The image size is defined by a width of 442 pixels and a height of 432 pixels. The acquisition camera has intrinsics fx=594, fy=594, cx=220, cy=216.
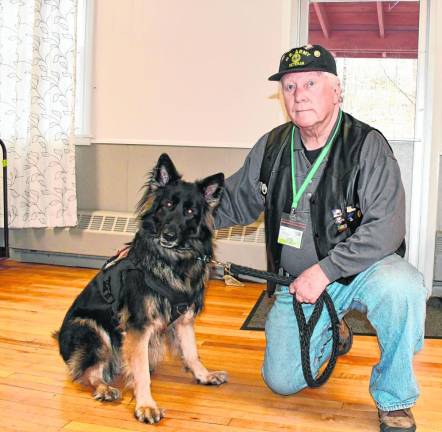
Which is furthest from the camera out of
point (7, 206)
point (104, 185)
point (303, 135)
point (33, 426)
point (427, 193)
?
point (104, 185)

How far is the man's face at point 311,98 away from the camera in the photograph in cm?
211

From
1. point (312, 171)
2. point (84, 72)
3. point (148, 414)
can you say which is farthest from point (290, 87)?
point (84, 72)

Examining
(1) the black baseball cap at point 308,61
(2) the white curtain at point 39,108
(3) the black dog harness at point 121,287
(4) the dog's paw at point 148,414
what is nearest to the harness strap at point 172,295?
(3) the black dog harness at point 121,287

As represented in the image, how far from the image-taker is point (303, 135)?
2.25 meters

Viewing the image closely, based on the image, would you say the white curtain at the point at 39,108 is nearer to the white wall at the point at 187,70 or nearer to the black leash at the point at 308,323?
the white wall at the point at 187,70

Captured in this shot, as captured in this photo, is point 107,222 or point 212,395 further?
point 107,222

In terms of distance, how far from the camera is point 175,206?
7.10 ft

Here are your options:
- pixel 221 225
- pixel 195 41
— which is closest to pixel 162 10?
pixel 195 41

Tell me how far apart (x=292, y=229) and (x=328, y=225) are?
0.48 feet

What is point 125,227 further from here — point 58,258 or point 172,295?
point 172,295

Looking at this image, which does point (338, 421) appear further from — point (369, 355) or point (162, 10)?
point (162, 10)

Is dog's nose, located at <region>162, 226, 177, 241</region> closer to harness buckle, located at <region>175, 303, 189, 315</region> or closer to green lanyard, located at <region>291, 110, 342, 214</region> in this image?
harness buckle, located at <region>175, 303, 189, 315</region>

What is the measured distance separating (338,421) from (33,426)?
102 centimetres

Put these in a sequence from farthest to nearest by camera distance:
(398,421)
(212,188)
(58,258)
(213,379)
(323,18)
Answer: (58,258)
(323,18)
(213,379)
(212,188)
(398,421)
